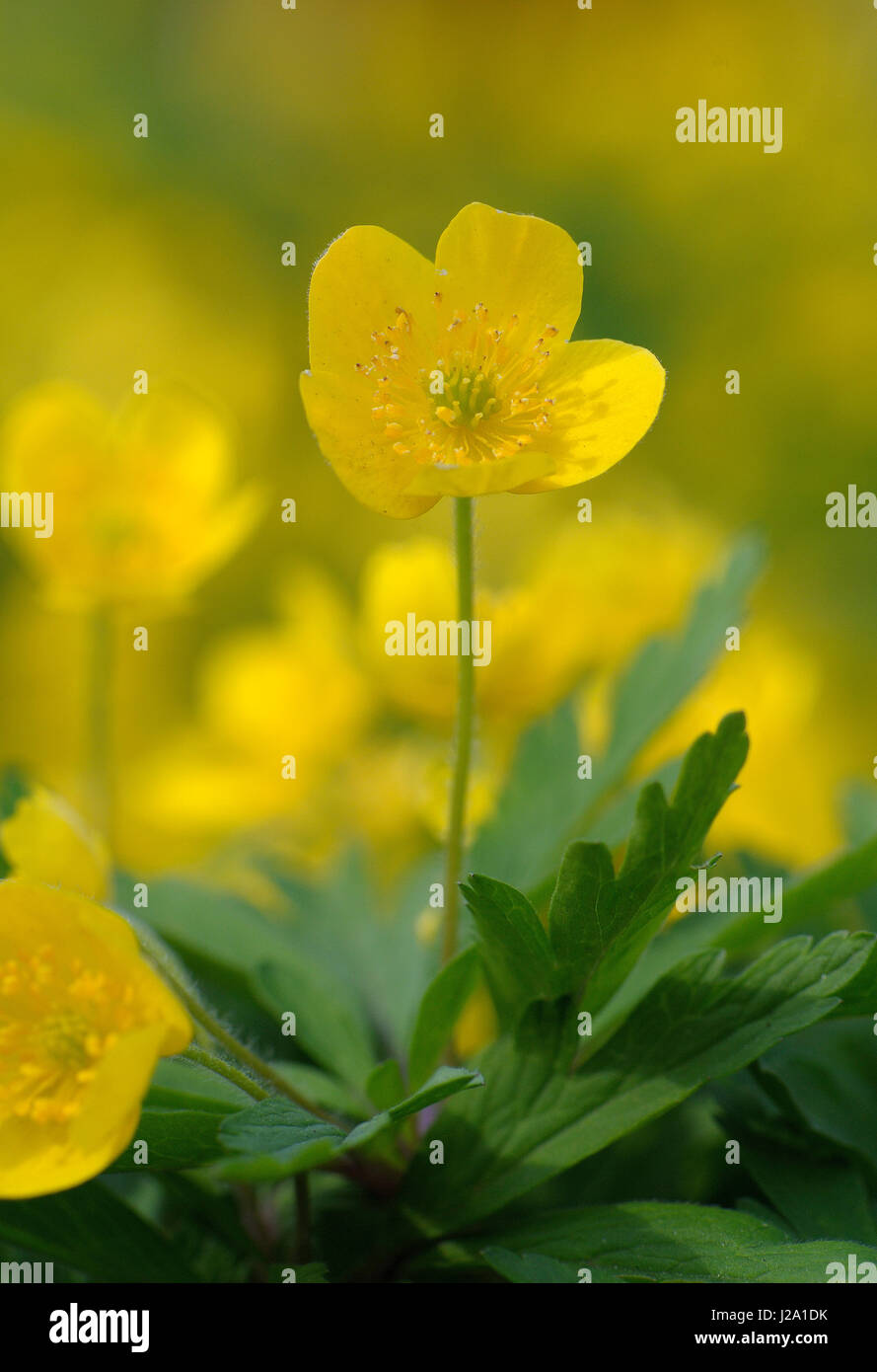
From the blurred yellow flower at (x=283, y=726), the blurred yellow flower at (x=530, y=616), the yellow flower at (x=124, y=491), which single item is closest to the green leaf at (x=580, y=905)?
the blurred yellow flower at (x=530, y=616)

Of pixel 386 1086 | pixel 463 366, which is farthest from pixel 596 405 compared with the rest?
pixel 386 1086

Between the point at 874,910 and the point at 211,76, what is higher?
the point at 211,76

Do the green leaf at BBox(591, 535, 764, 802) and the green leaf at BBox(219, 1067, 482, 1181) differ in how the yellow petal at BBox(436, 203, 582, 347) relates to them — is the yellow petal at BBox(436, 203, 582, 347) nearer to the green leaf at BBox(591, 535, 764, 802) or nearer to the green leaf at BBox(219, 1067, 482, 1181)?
the green leaf at BBox(591, 535, 764, 802)

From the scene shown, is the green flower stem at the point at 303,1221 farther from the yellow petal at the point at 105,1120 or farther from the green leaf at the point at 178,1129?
the yellow petal at the point at 105,1120

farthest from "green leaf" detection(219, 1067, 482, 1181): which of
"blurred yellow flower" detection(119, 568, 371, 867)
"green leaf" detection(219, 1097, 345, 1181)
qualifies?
"blurred yellow flower" detection(119, 568, 371, 867)

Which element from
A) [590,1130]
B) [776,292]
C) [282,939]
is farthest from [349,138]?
[590,1130]
